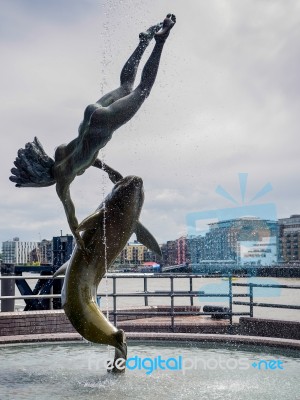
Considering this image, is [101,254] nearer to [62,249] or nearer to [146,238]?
[146,238]

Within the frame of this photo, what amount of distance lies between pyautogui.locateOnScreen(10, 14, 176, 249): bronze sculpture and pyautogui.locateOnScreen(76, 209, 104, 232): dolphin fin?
0.07 m

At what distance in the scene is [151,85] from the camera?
6523 mm

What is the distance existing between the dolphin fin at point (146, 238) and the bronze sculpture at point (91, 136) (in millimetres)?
710

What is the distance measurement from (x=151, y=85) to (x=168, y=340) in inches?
208

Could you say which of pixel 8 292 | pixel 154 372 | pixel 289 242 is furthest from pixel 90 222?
pixel 289 242

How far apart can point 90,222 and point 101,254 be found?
54 cm

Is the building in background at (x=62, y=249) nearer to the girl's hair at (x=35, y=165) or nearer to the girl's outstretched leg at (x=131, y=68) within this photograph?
the girl's hair at (x=35, y=165)

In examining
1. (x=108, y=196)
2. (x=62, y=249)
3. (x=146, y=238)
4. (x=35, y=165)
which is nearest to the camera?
(x=35, y=165)

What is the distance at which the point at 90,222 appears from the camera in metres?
7.07

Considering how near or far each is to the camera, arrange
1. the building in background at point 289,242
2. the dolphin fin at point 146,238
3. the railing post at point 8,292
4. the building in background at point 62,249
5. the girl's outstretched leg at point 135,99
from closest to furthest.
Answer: the girl's outstretched leg at point 135,99, the dolphin fin at point 146,238, the railing post at point 8,292, the building in background at point 62,249, the building in background at point 289,242

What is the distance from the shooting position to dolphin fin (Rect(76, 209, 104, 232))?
6.98m

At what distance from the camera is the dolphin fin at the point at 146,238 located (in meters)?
7.42

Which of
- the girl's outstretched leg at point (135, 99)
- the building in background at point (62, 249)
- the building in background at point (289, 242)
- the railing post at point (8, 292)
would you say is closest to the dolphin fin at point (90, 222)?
the girl's outstretched leg at point (135, 99)

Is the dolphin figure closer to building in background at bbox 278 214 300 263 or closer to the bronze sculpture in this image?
the bronze sculpture
